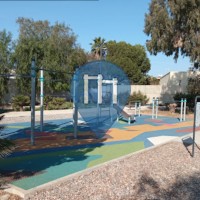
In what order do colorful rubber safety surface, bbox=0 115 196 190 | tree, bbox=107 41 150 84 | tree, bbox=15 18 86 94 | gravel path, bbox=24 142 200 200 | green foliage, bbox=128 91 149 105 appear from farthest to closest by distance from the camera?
tree, bbox=107 41 150 84 → green foliage, bbox=128 91 149 105 → tree, bbox=15 18 86 94 → colorful rubber safety surface, bbox=0 115 196 190 → gravel path, bbox=24 142 200 200

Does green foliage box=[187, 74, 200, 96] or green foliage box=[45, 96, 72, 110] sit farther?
green foliage box=[187, 74, 200, 96]

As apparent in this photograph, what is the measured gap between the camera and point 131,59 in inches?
1821

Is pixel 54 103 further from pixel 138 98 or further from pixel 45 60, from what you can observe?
pixel 138 98

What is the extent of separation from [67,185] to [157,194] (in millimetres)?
1510

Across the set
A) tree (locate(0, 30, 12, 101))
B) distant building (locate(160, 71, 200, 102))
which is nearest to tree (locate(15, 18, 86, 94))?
tree (locate(0, 30, 12, 101))

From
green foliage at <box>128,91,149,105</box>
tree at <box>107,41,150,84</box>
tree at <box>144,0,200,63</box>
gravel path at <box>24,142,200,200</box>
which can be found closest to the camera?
gravel path at <box>24,142,200,200</box>

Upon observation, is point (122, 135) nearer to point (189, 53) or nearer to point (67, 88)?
point (189, 53)

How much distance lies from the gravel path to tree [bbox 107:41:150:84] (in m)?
36.8

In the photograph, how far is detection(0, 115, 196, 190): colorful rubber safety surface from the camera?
6688 millimetres

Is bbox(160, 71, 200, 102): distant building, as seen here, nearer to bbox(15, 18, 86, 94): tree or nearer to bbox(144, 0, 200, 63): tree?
bbox(15, 18, 86, 94): tree

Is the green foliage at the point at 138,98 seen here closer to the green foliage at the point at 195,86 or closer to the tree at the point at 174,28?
the green foliage at the point at 195,86

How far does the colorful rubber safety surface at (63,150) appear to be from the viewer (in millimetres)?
6688

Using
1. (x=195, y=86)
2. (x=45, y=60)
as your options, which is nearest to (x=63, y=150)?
(x=45, y=60)

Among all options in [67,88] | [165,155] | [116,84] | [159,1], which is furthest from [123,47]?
[165,155]
